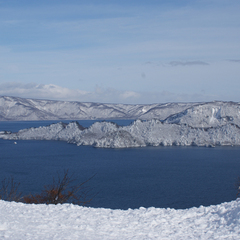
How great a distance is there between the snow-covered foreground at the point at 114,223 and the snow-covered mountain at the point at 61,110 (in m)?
141

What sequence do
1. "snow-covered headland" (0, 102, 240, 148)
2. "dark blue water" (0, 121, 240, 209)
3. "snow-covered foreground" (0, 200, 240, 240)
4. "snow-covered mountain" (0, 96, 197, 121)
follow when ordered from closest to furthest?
"snow-covered foreground" (0, 200, 240, 240) < "dark blue water" (0, 121, 240, 209) < "snow-covered headland" (0, 102, 240, 148) < "snow-covered mountain" (0, 96, 197, 121)

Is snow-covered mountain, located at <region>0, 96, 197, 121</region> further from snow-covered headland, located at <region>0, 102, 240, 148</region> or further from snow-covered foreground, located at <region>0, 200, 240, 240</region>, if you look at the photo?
snow-covered foreground, located at <region>0, 200, 240, 240</region>

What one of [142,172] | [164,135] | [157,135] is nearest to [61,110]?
[157,135]

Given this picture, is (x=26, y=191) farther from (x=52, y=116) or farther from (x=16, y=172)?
(x=52, y=116)

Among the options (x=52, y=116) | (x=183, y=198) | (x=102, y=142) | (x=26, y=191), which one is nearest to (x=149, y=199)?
(x=183, y=198)

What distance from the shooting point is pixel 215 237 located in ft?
16.8

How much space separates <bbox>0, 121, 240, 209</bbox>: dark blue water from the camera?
19875 millimetres

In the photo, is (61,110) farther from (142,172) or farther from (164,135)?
(142,172)

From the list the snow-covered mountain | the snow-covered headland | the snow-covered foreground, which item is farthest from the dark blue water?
the snow-covered mountain

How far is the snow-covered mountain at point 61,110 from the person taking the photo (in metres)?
153

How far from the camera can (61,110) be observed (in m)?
166

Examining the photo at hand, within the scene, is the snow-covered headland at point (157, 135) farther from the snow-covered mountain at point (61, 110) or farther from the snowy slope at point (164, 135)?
the snow-covered mountain at point (61, 110)

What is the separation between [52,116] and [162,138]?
380ft

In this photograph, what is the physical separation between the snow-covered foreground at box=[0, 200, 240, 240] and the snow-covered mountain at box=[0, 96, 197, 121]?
140762mm
